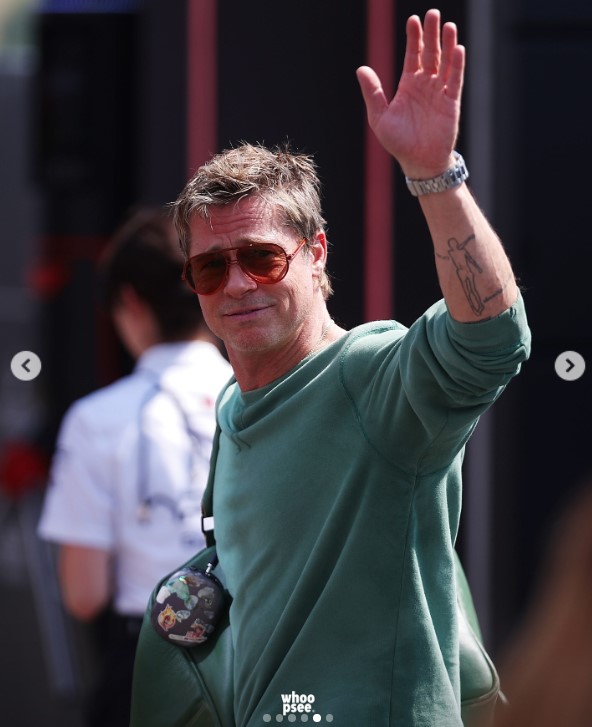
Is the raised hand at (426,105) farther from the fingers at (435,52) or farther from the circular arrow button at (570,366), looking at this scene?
the circular arrow button at (570,366)

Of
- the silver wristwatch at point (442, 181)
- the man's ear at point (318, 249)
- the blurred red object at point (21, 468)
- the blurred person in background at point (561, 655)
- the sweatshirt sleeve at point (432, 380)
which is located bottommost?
the blurred red object at point (21, 468)

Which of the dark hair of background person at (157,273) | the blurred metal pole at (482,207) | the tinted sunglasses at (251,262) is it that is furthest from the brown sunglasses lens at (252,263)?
the blurred metal pole at (482,207)

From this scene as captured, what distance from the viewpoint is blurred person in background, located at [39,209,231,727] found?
2762 millimetres

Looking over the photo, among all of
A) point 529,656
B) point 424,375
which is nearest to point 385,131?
point 424,375

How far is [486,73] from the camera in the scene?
360 cm

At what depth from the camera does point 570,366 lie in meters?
3.60

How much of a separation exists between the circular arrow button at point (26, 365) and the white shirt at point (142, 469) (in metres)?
1.22

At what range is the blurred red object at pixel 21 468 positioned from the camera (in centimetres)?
407

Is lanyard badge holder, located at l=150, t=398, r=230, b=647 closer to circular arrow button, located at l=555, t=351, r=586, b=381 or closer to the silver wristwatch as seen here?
the silver wristwatch

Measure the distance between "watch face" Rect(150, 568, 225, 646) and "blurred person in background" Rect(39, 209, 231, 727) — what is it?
0.63m

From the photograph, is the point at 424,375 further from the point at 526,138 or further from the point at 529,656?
the point at 526,138

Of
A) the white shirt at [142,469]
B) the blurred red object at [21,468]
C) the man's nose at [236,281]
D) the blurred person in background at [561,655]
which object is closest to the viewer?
the blurred person in background at [561,655]

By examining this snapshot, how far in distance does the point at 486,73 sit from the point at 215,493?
1.96 m

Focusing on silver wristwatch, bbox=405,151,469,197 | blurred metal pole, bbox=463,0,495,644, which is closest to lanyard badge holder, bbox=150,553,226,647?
silver wristwatch, bbox=405,151,469,197
